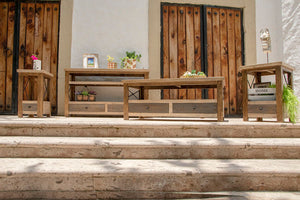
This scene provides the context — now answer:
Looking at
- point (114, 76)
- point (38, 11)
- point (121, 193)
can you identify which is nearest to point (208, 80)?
point (121, 193)

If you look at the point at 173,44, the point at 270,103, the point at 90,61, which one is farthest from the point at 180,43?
the point at 270,103

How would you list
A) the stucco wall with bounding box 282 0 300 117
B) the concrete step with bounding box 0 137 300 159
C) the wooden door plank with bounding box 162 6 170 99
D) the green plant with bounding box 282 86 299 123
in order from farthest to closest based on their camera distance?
1. the wooden door plank with bounding box 162 6 170 99
2. the stucco wall with bounding box 282 0 300 117
3. the green plant with bounding box 282 86 299 123
4. the concrete step with bounding box 0 137 300 159

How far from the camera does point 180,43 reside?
4738mm

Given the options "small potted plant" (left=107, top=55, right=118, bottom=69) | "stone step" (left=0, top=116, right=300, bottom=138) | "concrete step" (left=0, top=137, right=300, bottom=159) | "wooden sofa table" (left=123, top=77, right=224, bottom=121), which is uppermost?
"small potted plant" (left=107, top=55, right=118, bottom=69)

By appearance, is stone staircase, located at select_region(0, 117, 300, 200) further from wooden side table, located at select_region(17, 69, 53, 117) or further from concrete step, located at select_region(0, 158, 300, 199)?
wooden side table, located at select_region(17, 69, 53, 117)

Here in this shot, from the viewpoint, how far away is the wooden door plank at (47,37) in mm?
4598

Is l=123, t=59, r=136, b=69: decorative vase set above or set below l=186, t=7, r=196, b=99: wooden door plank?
below

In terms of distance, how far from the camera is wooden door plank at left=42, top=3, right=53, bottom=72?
4.60 m

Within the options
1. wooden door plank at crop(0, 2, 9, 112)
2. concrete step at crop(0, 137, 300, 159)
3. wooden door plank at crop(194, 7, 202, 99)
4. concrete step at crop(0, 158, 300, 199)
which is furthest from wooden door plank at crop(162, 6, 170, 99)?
wooden door plank at crop(0, 2, 9, 112)

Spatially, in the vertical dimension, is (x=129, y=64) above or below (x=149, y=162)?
above

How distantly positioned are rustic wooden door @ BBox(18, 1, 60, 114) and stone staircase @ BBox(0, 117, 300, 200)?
101 inches

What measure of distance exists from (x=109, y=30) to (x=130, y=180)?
12.2ft

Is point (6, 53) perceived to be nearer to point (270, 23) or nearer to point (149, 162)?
point (149, 162)

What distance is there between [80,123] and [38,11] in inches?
141
